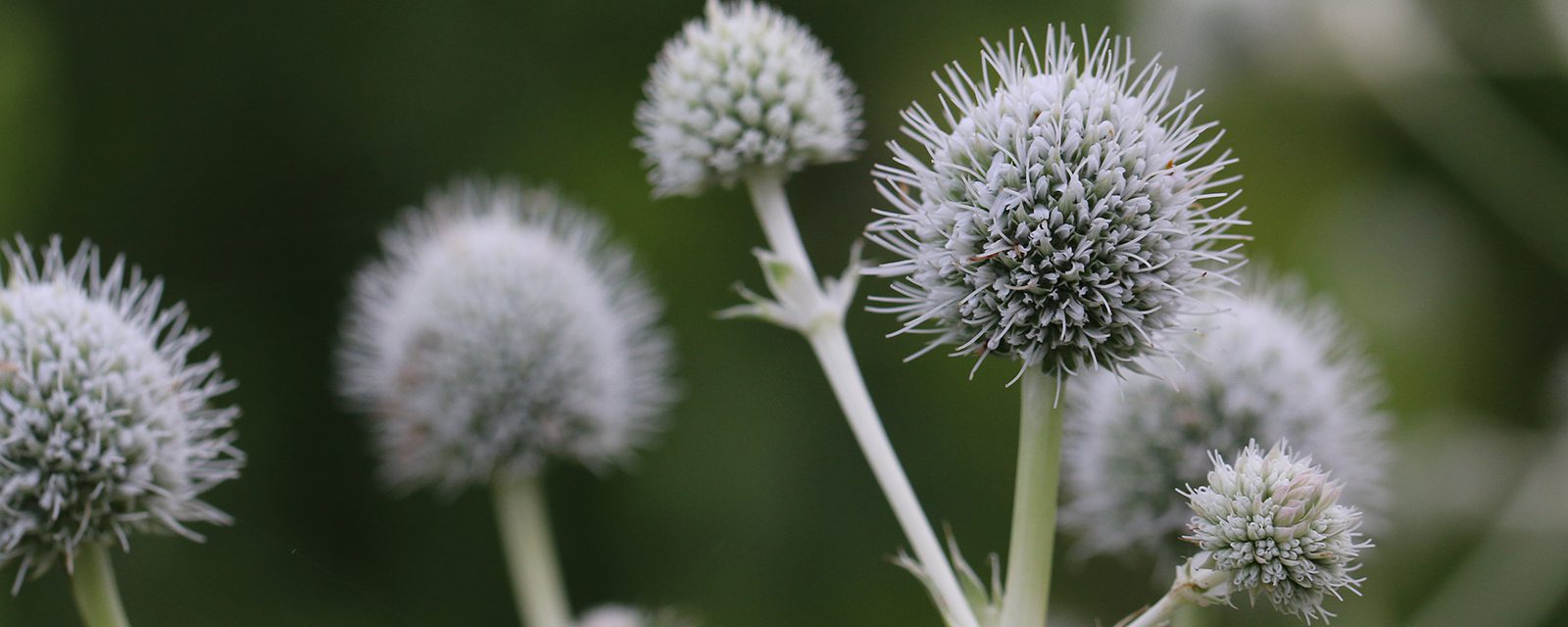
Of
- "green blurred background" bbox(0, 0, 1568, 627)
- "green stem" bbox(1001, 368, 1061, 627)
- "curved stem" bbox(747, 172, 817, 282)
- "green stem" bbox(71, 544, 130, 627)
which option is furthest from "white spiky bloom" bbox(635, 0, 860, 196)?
"green blurred background" bbox(0, 0, 1568, 627)

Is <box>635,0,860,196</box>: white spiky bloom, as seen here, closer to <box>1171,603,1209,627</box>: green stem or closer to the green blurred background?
<box>1171,603,1209,627</box>: green stem

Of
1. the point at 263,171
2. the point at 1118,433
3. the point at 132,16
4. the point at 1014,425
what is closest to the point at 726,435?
the point at 1014,425

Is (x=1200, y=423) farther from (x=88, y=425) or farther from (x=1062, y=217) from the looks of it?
(x=88, y=425)

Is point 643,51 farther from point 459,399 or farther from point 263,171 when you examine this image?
point 459,399

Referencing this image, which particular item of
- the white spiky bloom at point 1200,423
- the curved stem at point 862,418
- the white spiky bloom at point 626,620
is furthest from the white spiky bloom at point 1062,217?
the white spiky bloom at point 626,620

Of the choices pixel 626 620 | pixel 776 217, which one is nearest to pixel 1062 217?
pixel 776 217

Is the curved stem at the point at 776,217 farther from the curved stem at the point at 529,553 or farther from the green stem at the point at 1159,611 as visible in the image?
the curved stem at the point at 529,553
